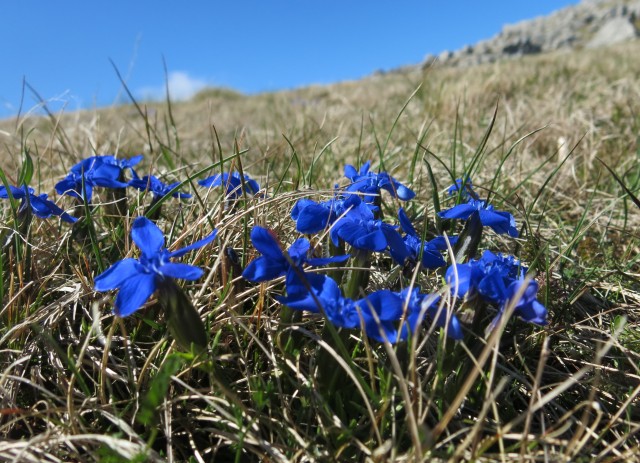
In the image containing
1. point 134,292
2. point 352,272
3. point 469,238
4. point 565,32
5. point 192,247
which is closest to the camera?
point 134,292

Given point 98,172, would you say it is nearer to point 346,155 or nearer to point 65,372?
point 65,372

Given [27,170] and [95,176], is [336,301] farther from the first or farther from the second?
[27,170]

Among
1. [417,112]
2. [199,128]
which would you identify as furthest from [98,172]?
[199,128]

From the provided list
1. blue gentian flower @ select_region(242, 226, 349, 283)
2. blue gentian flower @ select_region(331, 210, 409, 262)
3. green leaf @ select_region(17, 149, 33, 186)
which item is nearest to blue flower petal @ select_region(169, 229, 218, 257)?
blue gentian flower @ select_region(242, 226, 349, 283)

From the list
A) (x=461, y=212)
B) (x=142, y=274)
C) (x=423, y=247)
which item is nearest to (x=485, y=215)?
(x=461, y=212)

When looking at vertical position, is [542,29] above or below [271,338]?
above

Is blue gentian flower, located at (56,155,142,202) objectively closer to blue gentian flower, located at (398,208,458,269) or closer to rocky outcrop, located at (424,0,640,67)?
blue gentian flower, located at (398,208,458,269)
